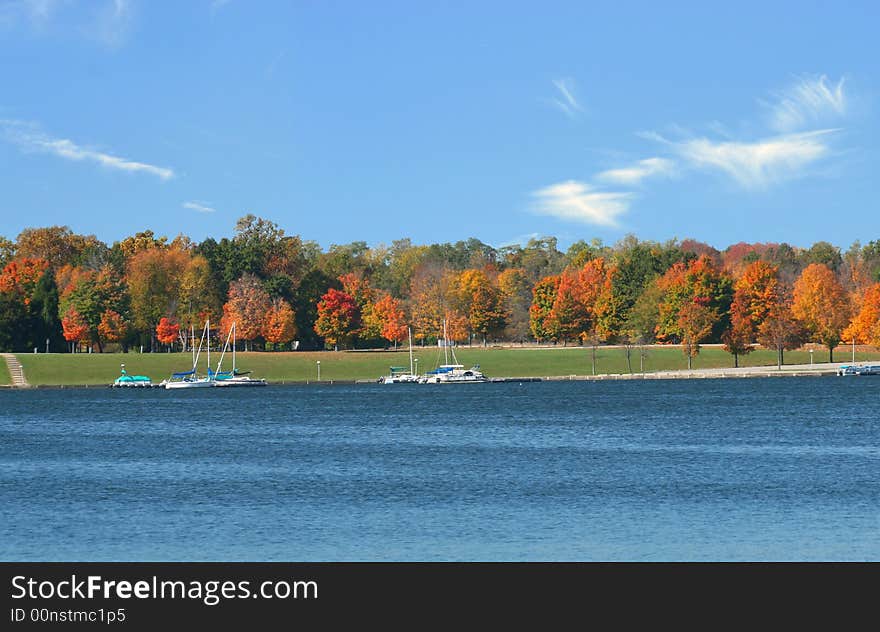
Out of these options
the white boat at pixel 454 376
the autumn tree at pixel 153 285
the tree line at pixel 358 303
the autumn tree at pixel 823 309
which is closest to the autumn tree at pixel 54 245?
the tree line at pixel 358 303

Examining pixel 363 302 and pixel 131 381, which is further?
pixel 363 302

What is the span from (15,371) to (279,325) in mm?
34828

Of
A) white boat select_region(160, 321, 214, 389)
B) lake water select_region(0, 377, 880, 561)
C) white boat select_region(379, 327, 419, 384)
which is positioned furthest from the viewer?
white boat select_region(379, 327, 419, 384)

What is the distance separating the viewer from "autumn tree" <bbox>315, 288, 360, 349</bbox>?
168 m

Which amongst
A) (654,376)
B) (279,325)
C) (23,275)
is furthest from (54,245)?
(654,376)

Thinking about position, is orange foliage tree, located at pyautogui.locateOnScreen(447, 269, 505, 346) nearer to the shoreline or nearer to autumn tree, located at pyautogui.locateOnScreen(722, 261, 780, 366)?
the shoreline

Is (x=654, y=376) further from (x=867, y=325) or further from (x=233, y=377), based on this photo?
(x=233, y=377)

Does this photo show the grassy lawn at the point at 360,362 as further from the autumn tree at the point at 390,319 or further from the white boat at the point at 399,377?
the autumn tree at the point at 390,319

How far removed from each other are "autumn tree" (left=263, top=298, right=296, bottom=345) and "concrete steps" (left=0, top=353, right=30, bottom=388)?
32485 millimetres

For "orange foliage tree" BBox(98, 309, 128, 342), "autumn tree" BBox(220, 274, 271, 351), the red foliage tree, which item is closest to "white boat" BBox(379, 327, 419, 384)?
"autumn tree" BBox(220, 274, 271, 351)

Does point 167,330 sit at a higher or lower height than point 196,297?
lower

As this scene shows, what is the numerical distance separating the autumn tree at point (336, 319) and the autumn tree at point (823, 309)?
192 feet

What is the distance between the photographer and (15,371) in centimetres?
14775

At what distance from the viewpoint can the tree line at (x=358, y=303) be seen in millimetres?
152875
